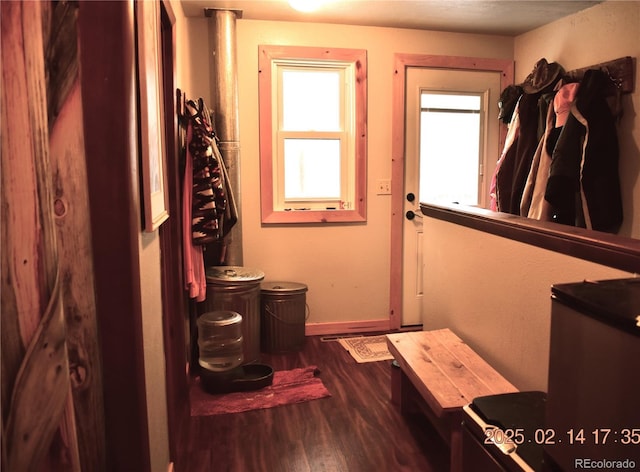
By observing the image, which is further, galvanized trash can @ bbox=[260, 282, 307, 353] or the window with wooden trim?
the window with wooden trim

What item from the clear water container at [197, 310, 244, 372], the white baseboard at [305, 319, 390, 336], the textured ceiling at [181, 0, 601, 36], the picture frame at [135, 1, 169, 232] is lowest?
the white baseboard at [305, 319, 390, 336]

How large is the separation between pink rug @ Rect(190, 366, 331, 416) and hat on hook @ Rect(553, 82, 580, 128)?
7.15ft

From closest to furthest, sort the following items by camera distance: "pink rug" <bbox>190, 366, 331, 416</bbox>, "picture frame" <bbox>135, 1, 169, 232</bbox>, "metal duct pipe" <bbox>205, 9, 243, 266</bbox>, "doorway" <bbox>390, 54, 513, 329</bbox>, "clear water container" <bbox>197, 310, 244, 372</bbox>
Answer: "picture frame" <bbox>135, 1, 169, 232</bbox>
"pink rug" <bbox>190, 366, 331, 416</bbox>
"clear water container" <bbox>197, 310, 244, 372</bbox>
"metal duct pipe" <bbox>205, 9, 243, 266</bbox>
"doorway" <bbox>390, 54, 513, 329</bbox>

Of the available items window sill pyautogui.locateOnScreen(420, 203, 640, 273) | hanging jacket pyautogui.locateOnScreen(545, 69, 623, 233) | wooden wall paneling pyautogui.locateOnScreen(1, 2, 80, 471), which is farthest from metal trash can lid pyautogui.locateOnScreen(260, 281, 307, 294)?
wooden wall paneling pyautogui.locateOnScreen(1, 2, 80, 471)

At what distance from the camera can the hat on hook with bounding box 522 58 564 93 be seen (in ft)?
10.8

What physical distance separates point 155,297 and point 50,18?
0.89 metres

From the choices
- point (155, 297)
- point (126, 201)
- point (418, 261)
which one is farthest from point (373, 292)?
point (126, 201)

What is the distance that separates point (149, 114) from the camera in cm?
139

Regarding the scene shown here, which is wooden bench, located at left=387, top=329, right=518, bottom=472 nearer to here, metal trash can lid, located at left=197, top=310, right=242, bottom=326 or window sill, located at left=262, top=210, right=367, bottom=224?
metal trash can lid, located at left=197, top=310, right=242, bottom=326

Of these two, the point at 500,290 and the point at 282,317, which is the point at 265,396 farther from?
the point at 500,290

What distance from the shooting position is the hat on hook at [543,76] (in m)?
3.30

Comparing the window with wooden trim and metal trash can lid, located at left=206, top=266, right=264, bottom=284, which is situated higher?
the window with wooden trim

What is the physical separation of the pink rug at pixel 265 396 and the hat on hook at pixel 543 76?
2.44 meters

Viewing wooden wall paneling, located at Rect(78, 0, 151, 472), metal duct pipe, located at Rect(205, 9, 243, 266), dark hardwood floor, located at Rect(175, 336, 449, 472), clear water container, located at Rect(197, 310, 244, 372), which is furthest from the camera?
metal duct pipe, located at Rect(205, 9, 243, 266)
